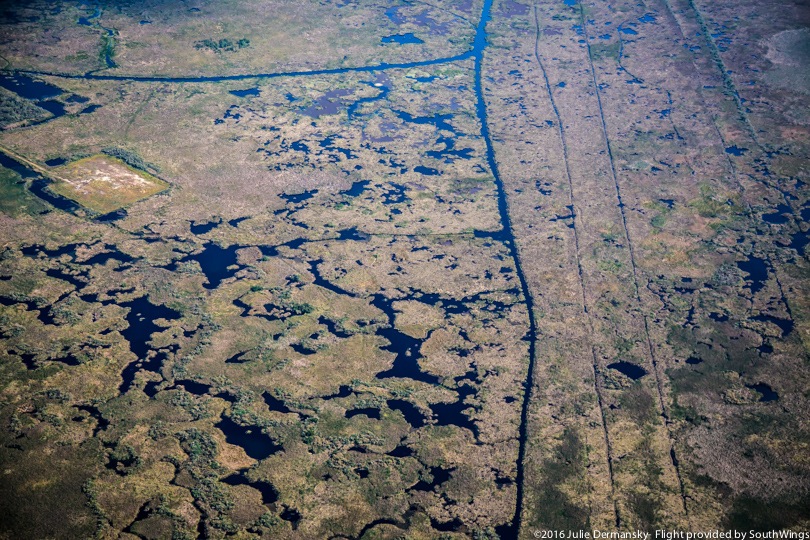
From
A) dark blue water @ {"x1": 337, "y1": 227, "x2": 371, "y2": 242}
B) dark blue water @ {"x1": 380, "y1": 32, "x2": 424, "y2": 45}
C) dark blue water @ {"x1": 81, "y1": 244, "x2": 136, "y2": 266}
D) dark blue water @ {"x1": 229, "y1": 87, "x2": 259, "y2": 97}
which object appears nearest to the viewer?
dark blue water @ {"x1": 81, "y1": 244, "x2": 136, "y2": 266}

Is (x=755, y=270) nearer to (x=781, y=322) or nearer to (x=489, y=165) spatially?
(x=781, y=322)

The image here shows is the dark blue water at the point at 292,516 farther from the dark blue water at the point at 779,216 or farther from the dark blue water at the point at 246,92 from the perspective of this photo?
the dark blue water at the point at 246,92

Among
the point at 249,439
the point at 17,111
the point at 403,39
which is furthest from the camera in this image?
the point at 403,39

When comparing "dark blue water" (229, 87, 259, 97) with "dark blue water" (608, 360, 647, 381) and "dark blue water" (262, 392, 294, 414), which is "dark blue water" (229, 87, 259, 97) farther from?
"dark blue water" (608, 360, 647, 381)

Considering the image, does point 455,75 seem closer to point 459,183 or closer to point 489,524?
point 459,183

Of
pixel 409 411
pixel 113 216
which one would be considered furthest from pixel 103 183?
pixel 409 411

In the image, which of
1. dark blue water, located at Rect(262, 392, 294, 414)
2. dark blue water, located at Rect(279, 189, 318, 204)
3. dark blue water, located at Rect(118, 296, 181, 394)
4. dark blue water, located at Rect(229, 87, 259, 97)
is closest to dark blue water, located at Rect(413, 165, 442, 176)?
dark blue water, located at Rect(279, 189, 318, 204)
